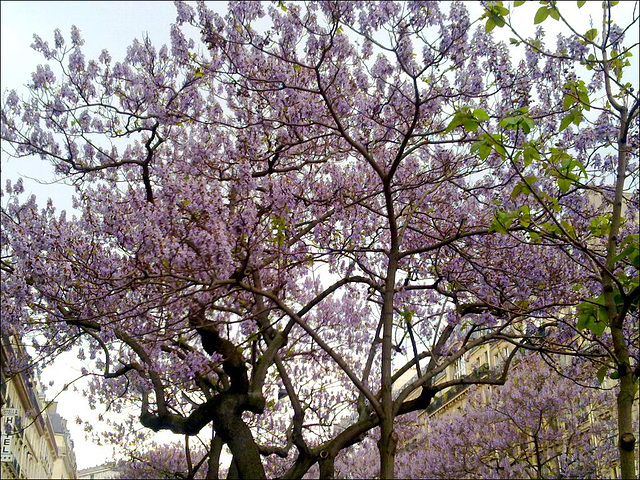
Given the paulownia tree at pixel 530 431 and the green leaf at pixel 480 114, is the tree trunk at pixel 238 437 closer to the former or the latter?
the green leaf at pixel 480 114

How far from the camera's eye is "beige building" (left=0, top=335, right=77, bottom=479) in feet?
129

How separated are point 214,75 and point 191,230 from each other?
11.1 feet

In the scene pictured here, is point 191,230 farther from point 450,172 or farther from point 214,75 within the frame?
point 450,172

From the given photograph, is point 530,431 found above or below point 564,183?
above

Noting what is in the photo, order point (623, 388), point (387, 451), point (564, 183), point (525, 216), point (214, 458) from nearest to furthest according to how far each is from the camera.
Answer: point (623, 388) → point (564, 183) → point (525, 216) → point (387, 451) → point (214, 458)

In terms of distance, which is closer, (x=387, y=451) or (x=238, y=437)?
(x=387, y=451)

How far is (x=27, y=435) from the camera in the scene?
191ft

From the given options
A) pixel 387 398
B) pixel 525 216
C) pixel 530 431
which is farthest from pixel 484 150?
pixel 530 431

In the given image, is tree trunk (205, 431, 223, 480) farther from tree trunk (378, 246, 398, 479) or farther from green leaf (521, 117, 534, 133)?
green leaf (521, 117, 534, 133)

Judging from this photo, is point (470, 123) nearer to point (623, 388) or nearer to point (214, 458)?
point (623, 388)

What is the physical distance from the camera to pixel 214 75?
42.2 ft

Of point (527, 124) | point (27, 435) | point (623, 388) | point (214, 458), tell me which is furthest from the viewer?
point (27, 435)

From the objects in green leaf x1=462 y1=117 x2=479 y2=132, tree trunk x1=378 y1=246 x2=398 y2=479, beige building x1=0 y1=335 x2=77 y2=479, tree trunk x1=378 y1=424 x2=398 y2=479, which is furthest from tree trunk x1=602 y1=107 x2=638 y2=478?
beige building x1=0 y1=335 x2=77 y2=479

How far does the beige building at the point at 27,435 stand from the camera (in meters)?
39.2
